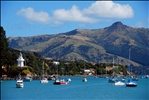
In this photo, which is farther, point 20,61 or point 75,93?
point 20,61

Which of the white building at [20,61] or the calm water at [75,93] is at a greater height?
the white building at [20,61]

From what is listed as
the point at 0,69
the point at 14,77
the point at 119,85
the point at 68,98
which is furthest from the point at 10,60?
the point at 68,98

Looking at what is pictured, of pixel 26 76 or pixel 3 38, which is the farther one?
pixel 26 76

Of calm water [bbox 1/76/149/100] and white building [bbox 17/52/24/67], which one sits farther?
white building [bbox 17/52/24/67]

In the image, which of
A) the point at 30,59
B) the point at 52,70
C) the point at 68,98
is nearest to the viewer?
the point at 68,98

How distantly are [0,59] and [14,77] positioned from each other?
87.8 feet

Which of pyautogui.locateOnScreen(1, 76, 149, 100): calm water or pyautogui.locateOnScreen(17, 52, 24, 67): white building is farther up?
pyautogui.locateOnScreen(17, 52, 24, 67): white building

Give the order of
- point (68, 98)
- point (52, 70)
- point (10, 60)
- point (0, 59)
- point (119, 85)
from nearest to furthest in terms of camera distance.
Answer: point (68, 98) → point (119, 85) → point (0, 59) → point (10, 60) → point (52, 70)

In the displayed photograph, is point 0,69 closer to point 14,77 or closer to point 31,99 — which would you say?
point 14,77

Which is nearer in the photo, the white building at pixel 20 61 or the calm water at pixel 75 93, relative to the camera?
the calm water at pixel 75 93

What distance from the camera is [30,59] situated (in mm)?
165750

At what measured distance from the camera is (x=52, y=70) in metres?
198

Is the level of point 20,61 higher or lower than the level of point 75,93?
higher

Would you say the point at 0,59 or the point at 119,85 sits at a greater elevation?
the point at 0,59
